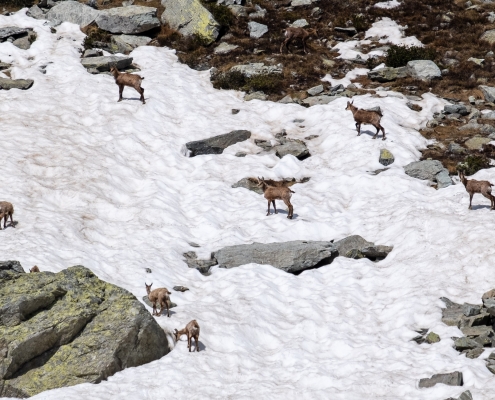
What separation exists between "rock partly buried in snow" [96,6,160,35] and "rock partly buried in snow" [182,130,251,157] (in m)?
13.1

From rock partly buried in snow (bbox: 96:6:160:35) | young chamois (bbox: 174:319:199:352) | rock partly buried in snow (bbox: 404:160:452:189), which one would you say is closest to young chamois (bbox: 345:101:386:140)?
rock partly buried in snow (bbox: 404:160:452:189)

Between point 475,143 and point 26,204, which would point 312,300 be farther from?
point 475,143

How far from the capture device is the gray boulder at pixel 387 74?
31344 millimetres

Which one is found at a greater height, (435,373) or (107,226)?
(435,373)

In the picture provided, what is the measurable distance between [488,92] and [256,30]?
46.3ft

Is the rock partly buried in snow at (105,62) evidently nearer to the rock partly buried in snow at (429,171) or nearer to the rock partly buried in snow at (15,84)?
the rock partly buried in snow at (15,84)

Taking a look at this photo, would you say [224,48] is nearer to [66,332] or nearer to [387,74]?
[387,74]

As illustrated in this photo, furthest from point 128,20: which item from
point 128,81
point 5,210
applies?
point 5,210

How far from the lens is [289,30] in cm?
3453

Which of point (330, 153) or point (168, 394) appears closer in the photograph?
point (168, 394)

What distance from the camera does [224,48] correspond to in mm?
35094

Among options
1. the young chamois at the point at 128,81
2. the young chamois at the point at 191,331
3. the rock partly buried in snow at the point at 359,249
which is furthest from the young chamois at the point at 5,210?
the young chamois at the point at 128,81

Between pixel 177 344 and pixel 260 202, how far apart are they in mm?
8560

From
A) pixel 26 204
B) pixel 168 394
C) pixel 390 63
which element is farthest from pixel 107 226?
pixel 390 63
